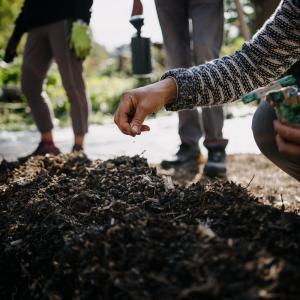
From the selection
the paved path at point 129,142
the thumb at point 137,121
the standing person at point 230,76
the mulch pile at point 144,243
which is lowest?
the paved path at point 129,142

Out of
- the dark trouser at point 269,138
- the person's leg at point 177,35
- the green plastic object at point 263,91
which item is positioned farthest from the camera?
the person's leg at point 177,35

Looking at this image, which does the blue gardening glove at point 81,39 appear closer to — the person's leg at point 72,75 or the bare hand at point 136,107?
the person's leg at point 72,75

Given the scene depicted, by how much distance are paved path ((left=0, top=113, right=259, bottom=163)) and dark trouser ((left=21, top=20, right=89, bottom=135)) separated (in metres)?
0.51

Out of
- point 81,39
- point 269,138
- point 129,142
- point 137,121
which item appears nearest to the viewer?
point 137,121

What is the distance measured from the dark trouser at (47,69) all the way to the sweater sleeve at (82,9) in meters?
0.11

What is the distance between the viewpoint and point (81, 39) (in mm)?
3434

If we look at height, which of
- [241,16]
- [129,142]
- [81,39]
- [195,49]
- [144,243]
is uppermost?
[241,16]

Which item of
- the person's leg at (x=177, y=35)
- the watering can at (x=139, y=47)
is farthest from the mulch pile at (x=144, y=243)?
the person's leg at (x=177, y=35)

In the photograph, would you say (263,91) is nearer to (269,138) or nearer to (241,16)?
(269,138)

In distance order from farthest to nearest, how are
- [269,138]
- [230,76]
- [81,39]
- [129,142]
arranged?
1. [129,142]
2. [81,39]
3. [269,138]
4. [230,76]

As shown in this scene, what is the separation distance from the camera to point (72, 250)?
1.19 metres

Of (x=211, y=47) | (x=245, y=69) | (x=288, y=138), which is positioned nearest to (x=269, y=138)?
(x=245, y=69)

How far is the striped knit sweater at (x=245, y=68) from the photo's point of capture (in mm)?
1573

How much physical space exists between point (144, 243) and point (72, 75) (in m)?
2.77
